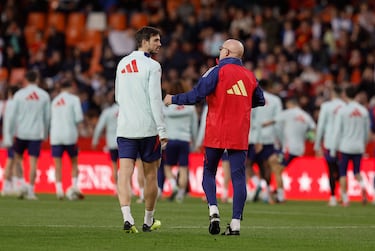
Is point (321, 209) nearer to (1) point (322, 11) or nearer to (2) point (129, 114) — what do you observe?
(2) point (129, 114)

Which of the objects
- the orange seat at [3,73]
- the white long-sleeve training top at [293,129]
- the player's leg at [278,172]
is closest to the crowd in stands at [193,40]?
the orange seat at [3,73]

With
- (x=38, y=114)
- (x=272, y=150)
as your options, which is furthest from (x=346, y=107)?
(x=38, y=114)

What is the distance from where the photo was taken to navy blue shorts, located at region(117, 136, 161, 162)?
619 inches

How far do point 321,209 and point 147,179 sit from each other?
9.20 m

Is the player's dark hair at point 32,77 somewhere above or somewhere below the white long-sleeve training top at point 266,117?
above

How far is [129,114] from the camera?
15.7 metres

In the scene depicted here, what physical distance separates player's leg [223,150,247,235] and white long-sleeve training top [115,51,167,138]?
1.06m

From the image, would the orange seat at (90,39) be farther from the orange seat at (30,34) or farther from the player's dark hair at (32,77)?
the player's dark hair at (32,77)

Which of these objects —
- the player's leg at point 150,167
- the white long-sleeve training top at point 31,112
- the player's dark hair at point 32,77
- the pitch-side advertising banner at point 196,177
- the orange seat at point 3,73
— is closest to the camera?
the player's leg at point 150,167

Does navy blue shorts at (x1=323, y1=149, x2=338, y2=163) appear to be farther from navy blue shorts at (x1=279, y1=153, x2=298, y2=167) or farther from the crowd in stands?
the crowd in stands

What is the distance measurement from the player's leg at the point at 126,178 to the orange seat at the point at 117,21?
2411cm

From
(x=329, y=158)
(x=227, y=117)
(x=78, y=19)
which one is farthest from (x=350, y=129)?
(x=78, y=19)

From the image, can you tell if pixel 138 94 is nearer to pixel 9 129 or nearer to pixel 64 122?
pixel 9 129

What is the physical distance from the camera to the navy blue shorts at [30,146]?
2620 centimetres
